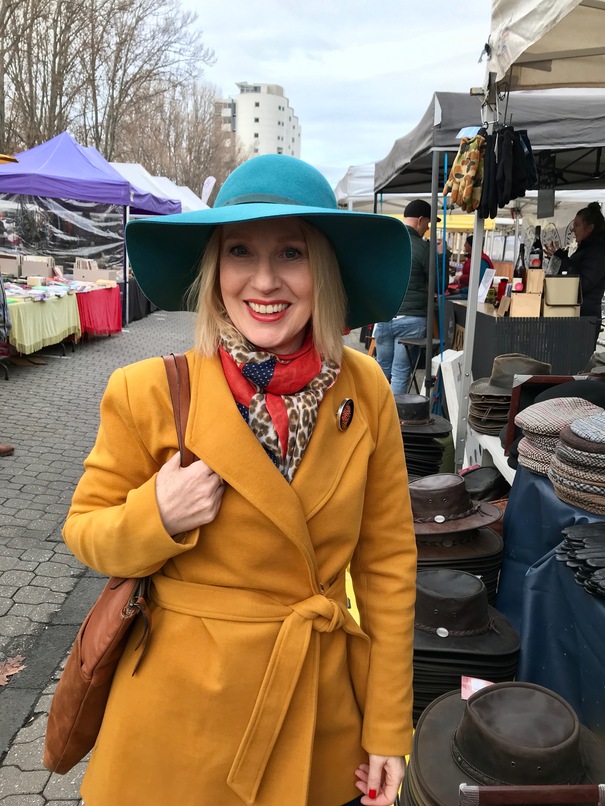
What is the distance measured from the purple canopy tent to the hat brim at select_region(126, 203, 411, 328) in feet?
39.1

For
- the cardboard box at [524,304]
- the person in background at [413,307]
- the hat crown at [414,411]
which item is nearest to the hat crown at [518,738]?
the hat crown at [414,411]

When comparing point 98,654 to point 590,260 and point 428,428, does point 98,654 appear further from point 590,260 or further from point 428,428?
point 590,260

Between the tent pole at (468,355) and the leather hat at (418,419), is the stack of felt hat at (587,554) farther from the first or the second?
the tent pole at (468,355)

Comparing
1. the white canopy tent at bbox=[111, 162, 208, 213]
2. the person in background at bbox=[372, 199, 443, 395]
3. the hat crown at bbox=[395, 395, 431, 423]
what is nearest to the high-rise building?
the white canopy tent at bbox=[111, 162, 208, 213]

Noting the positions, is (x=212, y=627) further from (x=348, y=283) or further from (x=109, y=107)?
(x=109, y=107)

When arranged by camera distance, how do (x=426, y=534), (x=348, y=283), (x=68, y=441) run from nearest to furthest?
(x=348, y=283), (x=426, y=534), (x=68, y=441)

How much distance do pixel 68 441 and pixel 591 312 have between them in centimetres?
544

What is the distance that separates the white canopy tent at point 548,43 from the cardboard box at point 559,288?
6.90ft

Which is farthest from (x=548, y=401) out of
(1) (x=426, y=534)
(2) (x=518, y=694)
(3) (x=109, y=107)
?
(3) (x=109, y=107)

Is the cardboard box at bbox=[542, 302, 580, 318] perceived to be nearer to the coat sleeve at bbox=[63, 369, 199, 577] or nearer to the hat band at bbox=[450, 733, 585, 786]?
the hat band at bbox=[450, 733, 585, 786]

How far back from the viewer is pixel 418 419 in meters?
4.60

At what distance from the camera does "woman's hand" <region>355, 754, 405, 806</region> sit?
1316 millimetres

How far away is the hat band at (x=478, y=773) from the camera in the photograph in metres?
1.53

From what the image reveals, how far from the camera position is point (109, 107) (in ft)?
80.9
